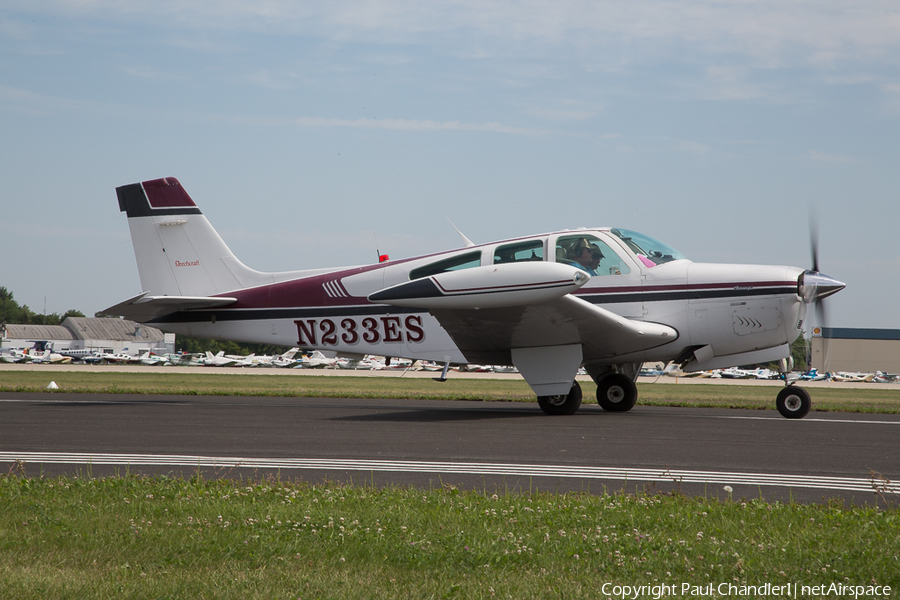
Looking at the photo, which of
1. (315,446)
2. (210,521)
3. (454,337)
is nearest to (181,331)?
(454,337)

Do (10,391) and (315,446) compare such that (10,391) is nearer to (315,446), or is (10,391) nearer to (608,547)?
(315,446)

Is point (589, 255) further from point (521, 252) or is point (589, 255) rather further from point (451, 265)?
point (451, 265)

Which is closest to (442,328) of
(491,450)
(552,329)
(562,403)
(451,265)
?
(451,265)

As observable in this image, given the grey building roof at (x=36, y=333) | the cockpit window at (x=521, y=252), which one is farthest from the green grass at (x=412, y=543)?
the grey building roof at (x=36, y=333)

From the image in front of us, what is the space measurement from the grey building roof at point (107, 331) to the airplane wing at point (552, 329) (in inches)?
4980

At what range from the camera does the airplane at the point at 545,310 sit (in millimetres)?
10805

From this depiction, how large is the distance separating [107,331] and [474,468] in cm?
14139

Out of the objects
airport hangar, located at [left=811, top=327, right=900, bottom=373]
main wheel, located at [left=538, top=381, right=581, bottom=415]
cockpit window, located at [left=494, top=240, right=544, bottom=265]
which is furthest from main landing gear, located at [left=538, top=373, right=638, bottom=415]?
airport hangar, located at [left=811, top=327, right=900, bottom=373]

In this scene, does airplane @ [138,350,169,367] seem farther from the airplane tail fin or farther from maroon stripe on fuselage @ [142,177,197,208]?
maroon stripe on fuselage @ [142,177,197,208]

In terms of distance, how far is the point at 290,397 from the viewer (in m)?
19.1

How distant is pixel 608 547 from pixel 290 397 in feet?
52.7

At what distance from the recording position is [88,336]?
128875mm

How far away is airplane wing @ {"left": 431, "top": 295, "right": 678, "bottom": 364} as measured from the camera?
1102cm

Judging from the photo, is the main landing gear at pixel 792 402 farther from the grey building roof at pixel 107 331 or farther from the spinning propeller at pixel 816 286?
the grey building roof at pixel 107 331
